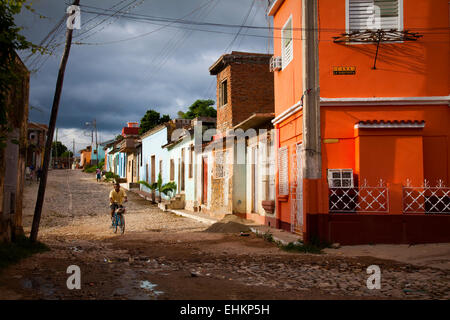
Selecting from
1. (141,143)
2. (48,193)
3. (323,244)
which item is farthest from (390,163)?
(141,143)

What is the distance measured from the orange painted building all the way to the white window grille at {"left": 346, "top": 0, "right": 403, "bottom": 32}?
23 millimetres

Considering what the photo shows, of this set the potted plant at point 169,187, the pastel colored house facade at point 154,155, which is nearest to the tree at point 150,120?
the pastel colored house facade at point 154,155

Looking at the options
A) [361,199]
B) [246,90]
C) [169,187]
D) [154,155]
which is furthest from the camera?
[154,155]

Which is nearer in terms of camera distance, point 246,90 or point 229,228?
point 229,228

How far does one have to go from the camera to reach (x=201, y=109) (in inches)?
1517

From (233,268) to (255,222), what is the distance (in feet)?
25.6

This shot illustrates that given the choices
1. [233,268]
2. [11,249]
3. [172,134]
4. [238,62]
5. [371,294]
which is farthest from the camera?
[172,134]

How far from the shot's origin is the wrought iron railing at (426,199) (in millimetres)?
9906

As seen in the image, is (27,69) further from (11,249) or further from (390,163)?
(390,163)

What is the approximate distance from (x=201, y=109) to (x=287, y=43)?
25.9m

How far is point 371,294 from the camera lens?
579 cm

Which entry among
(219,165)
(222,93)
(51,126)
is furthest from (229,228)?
(222,93)

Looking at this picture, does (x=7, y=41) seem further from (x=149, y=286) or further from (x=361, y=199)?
(x=361, y=199)

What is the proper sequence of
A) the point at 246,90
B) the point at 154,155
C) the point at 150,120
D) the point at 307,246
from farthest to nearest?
1. the point at 150,120
2. the point at 154,155
3. the point at 246,90
4. the point at 307,246
